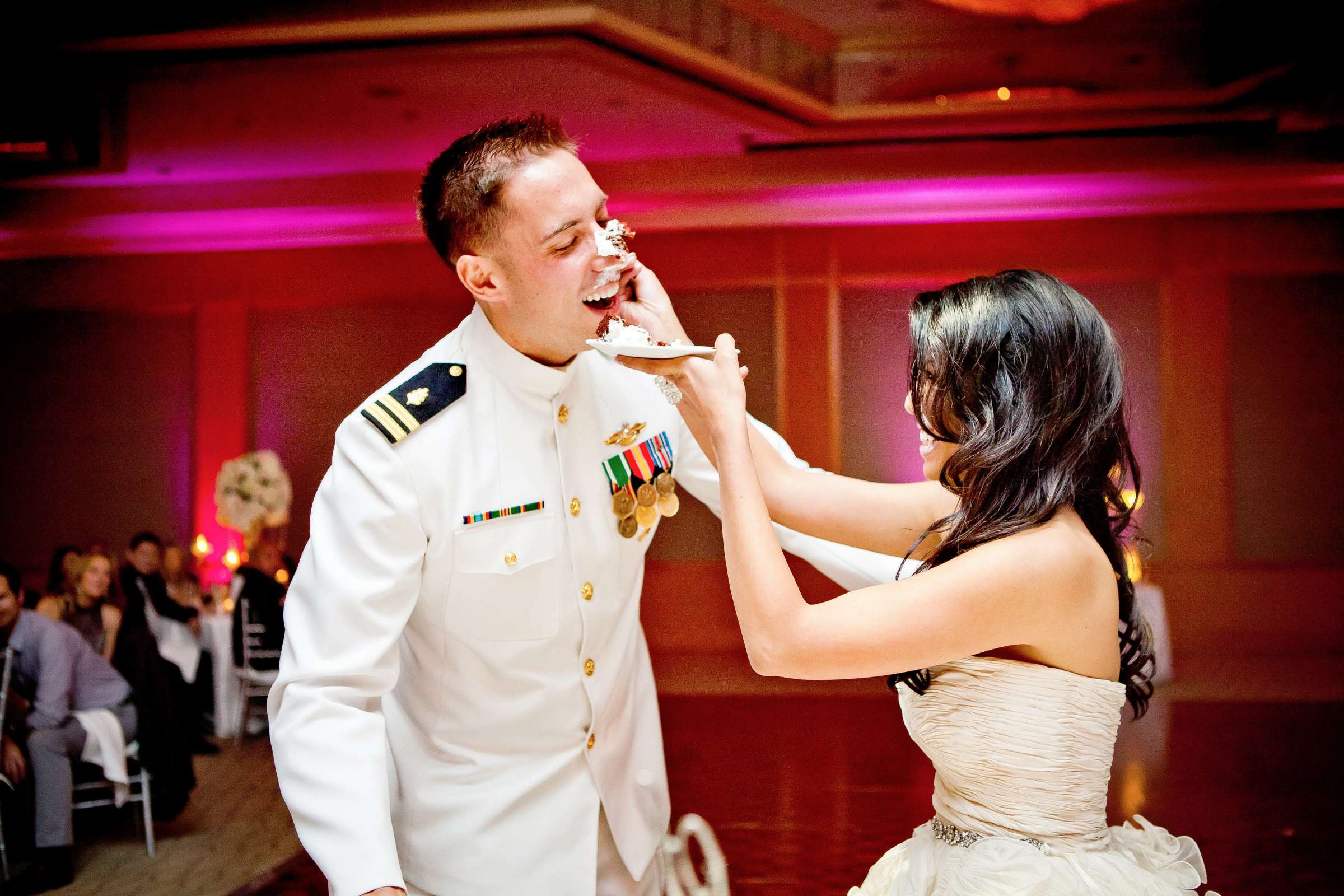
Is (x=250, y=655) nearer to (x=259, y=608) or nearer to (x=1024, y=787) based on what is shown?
(x=259, y=608)

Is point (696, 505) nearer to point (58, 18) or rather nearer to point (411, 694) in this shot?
point (58, 18)

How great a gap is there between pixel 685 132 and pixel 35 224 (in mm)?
5096

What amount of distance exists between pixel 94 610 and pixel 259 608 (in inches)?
32.7

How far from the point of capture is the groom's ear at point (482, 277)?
65.4 inches

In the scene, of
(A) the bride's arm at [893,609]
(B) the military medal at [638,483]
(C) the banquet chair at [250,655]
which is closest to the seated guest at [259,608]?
(C) the banquet chair at [250,655]

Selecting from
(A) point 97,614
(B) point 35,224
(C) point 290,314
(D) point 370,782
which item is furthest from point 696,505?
(D) point 370,782

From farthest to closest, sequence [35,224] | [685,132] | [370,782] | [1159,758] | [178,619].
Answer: [35,224] < [685,132] < [178,619] < [1159,758] < [370,782]

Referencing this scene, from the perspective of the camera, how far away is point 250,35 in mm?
5285

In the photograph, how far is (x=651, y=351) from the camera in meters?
1.53

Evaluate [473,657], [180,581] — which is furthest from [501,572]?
[180,581]

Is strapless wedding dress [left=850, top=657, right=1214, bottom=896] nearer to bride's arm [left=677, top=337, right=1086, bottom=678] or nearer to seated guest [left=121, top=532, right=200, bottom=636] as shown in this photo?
bride's arm [left=677, top=337, right=1086, bottom=678]

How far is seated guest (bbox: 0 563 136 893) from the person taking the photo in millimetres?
3949

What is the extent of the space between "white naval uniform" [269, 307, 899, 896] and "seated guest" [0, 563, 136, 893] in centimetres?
310

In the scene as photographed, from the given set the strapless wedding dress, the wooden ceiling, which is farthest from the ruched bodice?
the wooden ceiling
